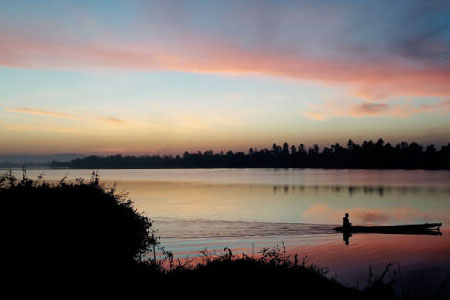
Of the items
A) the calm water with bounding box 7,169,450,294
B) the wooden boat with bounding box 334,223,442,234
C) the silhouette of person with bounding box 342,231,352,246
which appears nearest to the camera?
the calm water with bounding box 7,169,450,294

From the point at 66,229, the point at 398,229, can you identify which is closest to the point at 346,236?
the point at 398,229

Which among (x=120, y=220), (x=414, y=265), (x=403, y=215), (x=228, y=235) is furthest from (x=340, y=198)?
(x=120, y=220)

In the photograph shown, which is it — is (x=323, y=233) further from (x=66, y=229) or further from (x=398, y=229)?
(x=66, y=229)

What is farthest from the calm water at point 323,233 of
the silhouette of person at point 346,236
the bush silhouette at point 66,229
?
the bush silhouette at point 66,229

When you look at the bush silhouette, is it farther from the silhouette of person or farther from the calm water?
the silhouette of person

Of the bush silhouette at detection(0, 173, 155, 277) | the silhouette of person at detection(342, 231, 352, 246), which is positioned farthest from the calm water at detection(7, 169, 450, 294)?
the bush silhouette at detection(0, 173, 155, 277)

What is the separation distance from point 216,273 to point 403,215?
201 feet

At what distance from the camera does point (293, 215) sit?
6544 cm

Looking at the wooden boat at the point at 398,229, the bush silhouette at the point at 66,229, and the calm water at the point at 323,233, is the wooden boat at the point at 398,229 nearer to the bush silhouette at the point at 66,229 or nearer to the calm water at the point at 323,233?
the calm water at the point at 323,233

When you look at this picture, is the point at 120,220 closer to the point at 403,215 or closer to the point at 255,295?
the point at 255,295

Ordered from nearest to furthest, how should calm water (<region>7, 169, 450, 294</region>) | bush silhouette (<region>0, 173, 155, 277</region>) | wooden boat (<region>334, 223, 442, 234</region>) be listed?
bush silhouette (<region>0, 173, 155, 277</region>) → calm water (<region>7, 169, 450, 294</region>) → wooden boat (<region>334, 223, 442, 234</region>)

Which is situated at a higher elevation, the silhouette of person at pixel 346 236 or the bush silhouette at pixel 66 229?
the bush silhouette at pixel 66 229

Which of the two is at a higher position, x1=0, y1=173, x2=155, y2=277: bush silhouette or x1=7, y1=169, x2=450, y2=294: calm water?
x1=0, y1=173, x2=155, y2=277: bush silhouette

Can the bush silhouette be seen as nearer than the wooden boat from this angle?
Yes
